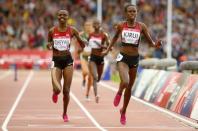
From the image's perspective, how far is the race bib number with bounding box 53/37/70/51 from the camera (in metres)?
18.5

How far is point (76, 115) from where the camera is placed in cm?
2066

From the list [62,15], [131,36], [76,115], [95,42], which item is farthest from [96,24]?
[131,36]

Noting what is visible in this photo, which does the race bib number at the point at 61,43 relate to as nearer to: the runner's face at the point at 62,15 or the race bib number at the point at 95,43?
the runner's face at the point at 62,15

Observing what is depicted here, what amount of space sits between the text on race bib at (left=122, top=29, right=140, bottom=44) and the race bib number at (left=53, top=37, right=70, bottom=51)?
4.44ft

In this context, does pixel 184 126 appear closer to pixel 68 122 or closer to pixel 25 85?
pixel 68 122

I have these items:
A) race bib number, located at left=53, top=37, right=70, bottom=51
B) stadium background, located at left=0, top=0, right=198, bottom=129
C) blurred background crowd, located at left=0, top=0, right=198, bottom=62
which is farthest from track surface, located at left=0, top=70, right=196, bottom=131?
blurred background crowd, located at left=0, top=0, right=198, bottom=62

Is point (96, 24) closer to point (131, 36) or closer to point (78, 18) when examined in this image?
point (131, 36)

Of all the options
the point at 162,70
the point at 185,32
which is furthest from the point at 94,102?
the point at 185,32

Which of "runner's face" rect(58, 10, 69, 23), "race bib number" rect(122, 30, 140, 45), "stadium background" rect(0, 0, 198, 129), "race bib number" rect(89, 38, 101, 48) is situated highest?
"runner's face" rect(58, 10, 69, 23)

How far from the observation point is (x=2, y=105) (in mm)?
24016

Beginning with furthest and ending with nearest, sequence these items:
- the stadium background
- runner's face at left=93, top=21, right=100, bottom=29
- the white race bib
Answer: the stadium background
the white race bib
runner's face at left=93, top=21, right=100, bottom=29

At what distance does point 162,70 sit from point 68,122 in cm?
814

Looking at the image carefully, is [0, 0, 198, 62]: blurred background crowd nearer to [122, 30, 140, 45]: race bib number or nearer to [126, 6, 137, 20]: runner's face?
[122, 30, 140, 45]: race bib number

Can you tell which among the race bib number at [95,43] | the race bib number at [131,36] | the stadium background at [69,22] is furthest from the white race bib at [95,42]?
the stadium background at [69,22]
